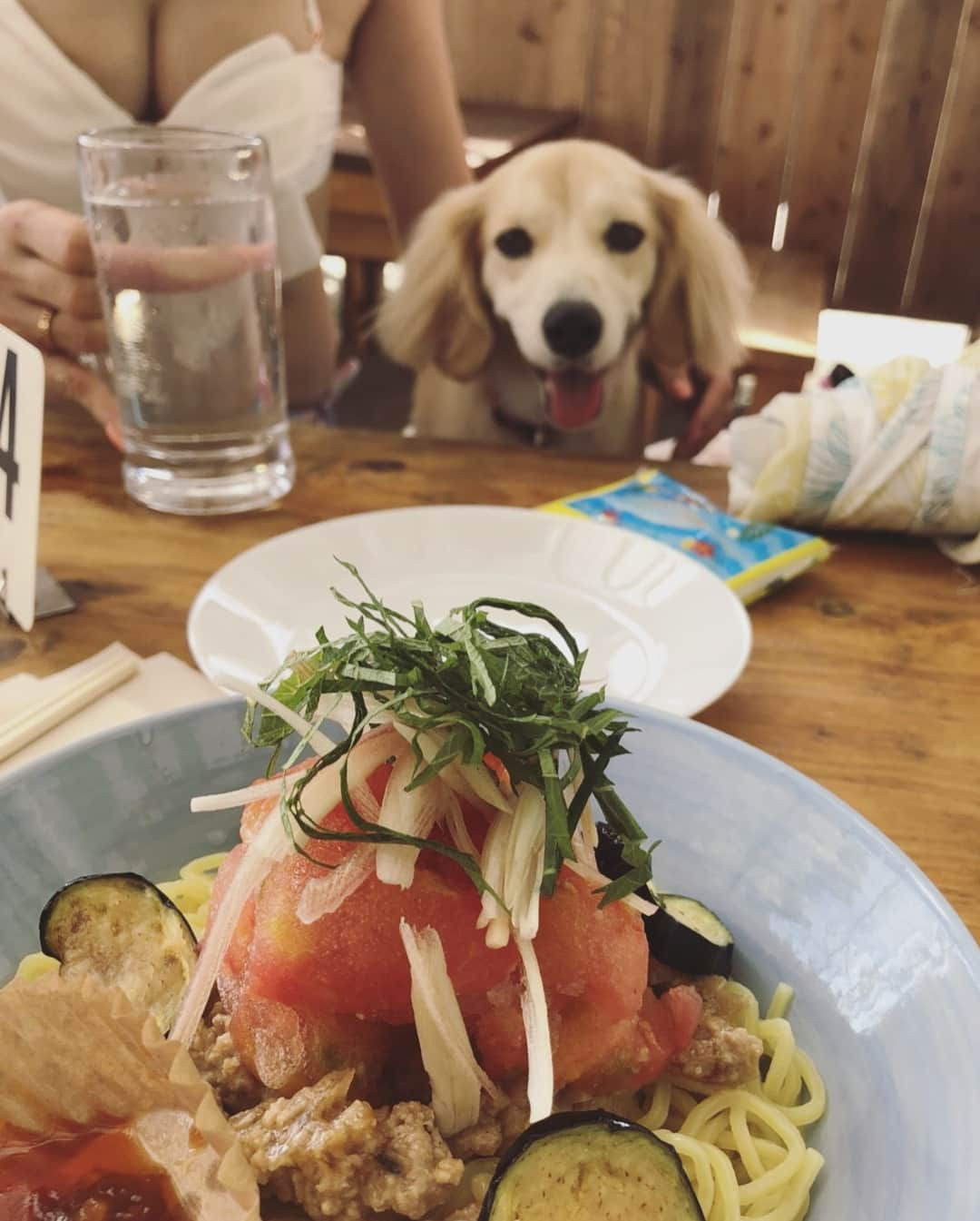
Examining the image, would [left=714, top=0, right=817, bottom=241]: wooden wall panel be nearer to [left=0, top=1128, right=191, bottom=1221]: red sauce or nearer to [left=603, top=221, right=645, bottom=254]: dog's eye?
[left=603, top=221, right=645, bottom=254]: dog's eye

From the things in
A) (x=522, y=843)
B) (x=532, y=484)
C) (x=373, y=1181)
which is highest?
(x=522, y=843)

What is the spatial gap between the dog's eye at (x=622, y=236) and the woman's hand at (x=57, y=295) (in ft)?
3.56

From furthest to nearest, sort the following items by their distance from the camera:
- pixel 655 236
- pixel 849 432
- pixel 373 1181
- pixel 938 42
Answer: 1. pixel 938 42
2. pixel 655 236
3. pixel 849 432
4. pixel 373 1181

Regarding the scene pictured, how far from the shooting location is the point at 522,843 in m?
0.61

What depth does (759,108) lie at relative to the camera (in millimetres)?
5293

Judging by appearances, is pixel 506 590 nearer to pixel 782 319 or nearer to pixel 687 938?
pixel 687 938

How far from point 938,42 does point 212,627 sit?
519cm

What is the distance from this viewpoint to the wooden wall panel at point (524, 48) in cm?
536

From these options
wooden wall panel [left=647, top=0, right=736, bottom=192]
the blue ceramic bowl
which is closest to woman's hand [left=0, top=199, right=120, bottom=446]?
the blue ceramic bowl

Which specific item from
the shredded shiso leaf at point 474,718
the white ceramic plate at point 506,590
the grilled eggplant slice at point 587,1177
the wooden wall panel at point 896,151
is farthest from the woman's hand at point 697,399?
the wooden wall panel at point 896,151

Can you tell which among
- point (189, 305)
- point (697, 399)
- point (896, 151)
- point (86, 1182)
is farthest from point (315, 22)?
point (896, 151)

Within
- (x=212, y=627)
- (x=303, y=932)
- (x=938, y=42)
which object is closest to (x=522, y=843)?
(x=303, y=932)

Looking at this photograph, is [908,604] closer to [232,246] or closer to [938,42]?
[232,246]

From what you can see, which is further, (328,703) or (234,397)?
(234,397)
